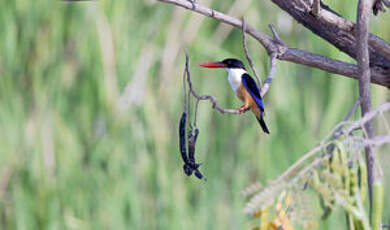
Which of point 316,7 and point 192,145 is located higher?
point 316,7

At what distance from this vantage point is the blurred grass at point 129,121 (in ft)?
15.2

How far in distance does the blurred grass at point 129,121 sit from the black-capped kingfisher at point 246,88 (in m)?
1.64

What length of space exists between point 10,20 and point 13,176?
1050mm

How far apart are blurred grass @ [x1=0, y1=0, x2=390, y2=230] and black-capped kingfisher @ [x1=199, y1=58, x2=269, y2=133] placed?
5.39 ft

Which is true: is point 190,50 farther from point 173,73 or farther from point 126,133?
point 126,133

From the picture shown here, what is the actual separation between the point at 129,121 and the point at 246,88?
198 cm

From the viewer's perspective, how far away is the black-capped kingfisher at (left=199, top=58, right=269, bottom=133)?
2.68 metres

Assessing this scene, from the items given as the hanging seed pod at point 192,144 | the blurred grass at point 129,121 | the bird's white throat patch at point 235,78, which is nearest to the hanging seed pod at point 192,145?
the hanging seed pod at point 192,144

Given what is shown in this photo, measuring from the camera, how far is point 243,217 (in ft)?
15.3

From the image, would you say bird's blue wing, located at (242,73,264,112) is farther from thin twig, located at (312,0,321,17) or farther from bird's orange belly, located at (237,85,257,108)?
thin twig, located at (312,0,321,17)

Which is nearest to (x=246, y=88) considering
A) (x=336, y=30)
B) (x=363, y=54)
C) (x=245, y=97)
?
(x=245, y=97)

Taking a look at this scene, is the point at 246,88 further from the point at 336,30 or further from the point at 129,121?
the point at 129,121

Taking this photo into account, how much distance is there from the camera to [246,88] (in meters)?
2.77

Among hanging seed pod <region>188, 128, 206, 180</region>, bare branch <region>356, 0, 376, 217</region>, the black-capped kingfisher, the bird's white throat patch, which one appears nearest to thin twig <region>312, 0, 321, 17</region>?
bare branch <region>356, 0, 376, 217</region>
